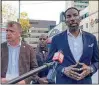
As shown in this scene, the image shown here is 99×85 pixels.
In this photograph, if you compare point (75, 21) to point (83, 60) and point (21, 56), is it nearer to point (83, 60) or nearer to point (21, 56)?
point (83, 60)

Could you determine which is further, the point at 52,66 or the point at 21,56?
the point at 21,56

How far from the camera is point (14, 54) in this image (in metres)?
Result: 3.82

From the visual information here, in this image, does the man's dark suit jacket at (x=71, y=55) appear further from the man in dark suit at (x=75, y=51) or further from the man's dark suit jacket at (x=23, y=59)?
the man's dark suit jacket at (x=23, y=59)

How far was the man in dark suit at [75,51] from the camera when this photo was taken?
3.18 m

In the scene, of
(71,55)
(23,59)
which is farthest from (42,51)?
(71,55)

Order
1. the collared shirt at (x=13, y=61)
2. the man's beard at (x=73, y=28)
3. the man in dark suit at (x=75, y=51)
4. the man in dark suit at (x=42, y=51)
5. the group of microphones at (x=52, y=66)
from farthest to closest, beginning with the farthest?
the man in dark suit at (x=42, y=51) < the collared shirt at (x=13, y=61) < the man's beard at (x=73, y=28) < the man in dark suit at (x=75, y=51) < the group of microphones at (x=52, y=66)

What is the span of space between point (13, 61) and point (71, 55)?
0.87m

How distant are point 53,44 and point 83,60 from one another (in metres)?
0.39

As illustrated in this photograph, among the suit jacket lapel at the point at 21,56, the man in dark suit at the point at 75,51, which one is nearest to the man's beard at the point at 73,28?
the man in dark suit at the point at 75,51

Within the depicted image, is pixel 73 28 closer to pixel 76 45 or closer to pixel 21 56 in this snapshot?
pixel 76 45

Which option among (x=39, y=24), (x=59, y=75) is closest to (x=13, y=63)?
(x=59, y=75)

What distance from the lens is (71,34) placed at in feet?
11.2

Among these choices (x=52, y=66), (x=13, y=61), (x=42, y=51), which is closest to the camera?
(x=52, y=66)

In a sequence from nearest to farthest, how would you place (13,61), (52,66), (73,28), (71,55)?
1. (52,66)
2. (71,55)
3. (73,28)
4. (13,61)
